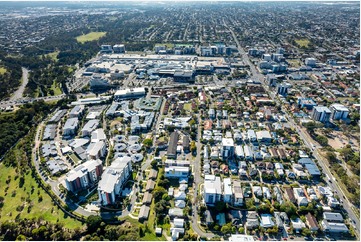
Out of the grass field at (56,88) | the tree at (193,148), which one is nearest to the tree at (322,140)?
the tree at (193,148)

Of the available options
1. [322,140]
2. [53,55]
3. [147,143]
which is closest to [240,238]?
[147,143]

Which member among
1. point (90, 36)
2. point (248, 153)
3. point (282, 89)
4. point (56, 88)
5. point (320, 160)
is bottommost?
point (56, 88)

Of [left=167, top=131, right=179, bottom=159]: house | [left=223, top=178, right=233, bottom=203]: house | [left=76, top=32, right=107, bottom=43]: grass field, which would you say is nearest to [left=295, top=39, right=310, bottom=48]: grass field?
[left=167, top=131, right=179, bottom=159]: house

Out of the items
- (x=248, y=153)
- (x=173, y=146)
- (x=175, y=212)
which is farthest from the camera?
(x=173, y=146)

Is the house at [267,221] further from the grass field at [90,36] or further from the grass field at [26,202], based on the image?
the grass field at [90,36]

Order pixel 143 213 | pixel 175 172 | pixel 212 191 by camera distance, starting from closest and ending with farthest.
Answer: pixel 143 213 → pixel 212 191 → pixel 175 172

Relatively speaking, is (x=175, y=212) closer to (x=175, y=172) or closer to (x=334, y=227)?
(x=175, y=172)
